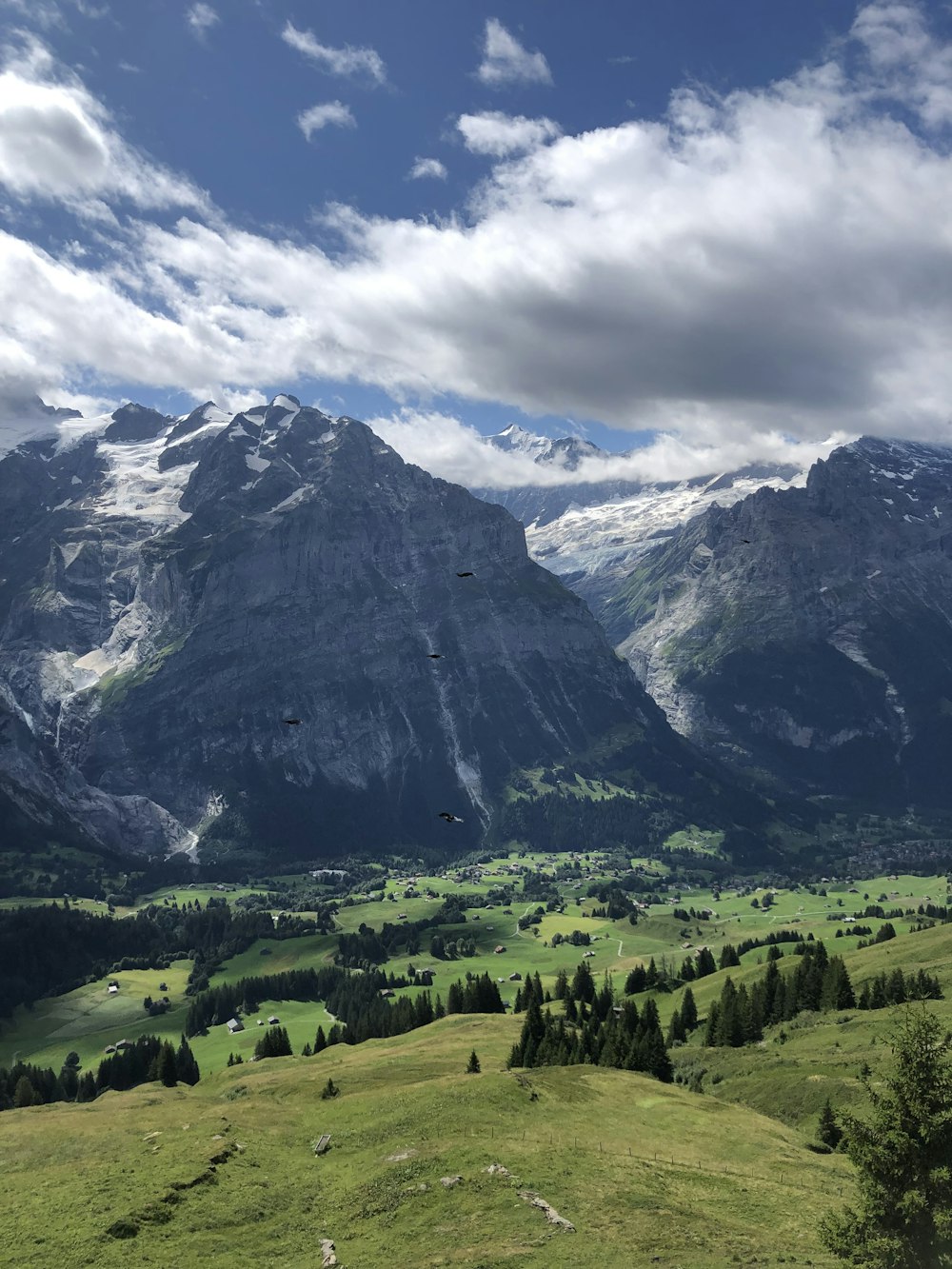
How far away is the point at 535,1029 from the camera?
406 ft

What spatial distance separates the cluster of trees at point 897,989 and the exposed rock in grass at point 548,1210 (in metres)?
81.1

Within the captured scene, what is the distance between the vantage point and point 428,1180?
66.6 metres

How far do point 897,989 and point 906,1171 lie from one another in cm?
9777

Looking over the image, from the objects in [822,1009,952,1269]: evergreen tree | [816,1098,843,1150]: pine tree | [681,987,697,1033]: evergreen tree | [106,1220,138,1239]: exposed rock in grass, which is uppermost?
[822,1009,952,1269]: evergreen tree

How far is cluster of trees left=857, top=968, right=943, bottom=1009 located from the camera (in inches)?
5027

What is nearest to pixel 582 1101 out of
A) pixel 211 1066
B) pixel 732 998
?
pixel 732 998

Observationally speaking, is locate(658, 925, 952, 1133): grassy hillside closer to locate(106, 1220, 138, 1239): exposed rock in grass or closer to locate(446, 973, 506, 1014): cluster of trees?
locate(446, 973, 506, 1014): cluster of trees

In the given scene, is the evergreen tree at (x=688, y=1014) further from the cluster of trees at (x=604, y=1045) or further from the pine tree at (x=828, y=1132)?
the pine tree at (x=828, y=1132)

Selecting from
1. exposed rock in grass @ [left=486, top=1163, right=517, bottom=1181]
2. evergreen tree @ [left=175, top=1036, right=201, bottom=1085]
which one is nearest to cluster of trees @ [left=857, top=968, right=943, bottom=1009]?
exposed rock in grass @ [left=486, top=1163, right=517, bottom=1181]

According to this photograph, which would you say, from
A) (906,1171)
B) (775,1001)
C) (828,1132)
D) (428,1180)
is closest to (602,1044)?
(775,1001)

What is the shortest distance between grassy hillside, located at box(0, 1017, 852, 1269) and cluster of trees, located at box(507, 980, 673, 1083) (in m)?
13.4

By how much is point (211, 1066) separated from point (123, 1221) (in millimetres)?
150952

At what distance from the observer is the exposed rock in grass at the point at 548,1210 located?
5734 centimetres

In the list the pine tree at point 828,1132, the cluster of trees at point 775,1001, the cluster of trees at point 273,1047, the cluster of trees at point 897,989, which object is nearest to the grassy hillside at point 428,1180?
the pine tree at point 828,1132
